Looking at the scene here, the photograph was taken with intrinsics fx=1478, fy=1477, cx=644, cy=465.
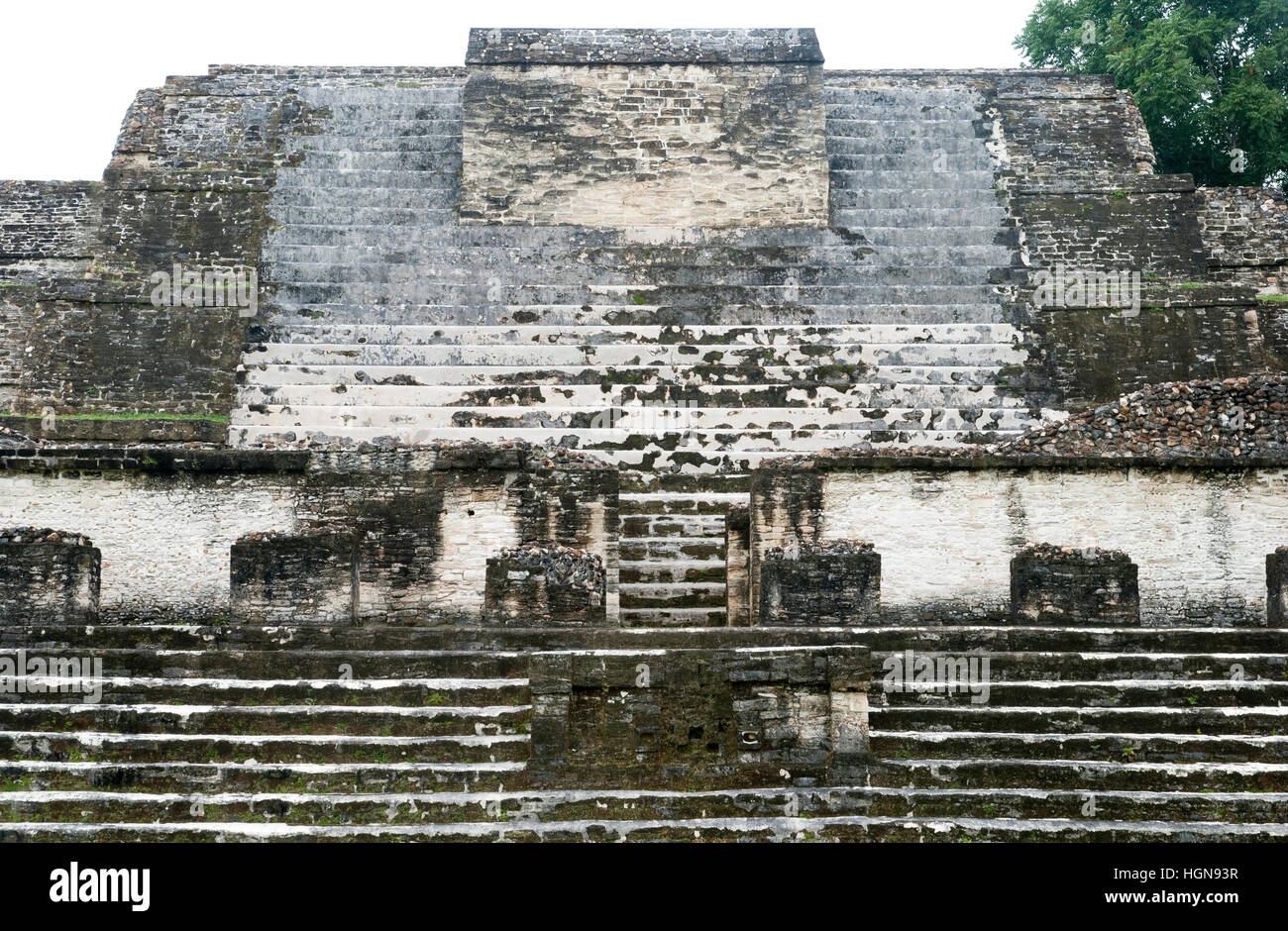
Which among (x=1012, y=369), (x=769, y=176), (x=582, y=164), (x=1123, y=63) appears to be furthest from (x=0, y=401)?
(x=1123, y=63)

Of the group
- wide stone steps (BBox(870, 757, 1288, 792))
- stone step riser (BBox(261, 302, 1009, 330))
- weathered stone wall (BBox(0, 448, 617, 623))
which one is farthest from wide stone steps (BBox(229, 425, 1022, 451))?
wide stone steps (BBox(870, 757, 1288, 792))

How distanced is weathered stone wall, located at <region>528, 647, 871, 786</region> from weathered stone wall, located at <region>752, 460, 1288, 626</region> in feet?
9.30

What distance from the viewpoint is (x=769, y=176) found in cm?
A: 1653

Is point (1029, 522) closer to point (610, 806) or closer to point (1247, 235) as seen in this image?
point (610, 806)

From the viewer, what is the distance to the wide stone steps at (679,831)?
23.8 ft

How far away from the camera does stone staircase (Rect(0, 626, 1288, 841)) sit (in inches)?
291

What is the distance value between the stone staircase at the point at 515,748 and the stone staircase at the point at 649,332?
9.44 ft

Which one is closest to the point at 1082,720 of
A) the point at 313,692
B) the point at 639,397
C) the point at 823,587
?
the point at 823,587

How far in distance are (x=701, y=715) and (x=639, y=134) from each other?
10.7 m

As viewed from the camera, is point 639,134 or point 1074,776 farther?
point 639,134

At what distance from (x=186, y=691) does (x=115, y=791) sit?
2.72 ft

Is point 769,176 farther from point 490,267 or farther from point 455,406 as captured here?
point 455,406

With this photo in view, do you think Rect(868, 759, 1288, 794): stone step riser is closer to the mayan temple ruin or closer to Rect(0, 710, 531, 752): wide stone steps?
the mayan temple ruin

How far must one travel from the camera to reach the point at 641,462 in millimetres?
12914
